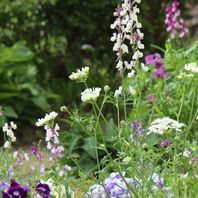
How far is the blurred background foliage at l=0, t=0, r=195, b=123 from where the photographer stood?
6719 millimetres

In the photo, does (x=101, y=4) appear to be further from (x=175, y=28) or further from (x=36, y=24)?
(x=175, y=28)

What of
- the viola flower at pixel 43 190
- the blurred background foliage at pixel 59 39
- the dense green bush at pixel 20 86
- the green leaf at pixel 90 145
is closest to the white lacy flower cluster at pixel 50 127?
the viola flower at pixel 43 190

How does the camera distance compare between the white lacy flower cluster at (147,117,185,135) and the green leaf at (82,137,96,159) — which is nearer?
the white lacy flower cluster at (147,117,185,135)

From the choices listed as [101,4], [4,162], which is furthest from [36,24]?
[4,162]

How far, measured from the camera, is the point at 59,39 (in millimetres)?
7660

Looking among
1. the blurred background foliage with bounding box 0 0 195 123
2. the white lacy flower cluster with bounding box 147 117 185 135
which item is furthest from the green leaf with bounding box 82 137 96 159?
the blurred background foliage with bounding box 0 0 195 123

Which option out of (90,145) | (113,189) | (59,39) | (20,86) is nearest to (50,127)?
(113,189)

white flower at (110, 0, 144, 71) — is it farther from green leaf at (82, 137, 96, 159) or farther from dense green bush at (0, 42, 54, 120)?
dense green bush at (0, 42, 54, 120)

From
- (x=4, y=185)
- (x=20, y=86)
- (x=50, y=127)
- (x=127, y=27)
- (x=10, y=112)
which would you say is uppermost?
(x=127, y=27)

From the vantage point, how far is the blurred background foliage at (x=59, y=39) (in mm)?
6719

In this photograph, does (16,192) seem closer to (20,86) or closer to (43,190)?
(43,190)

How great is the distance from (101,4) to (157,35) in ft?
3.48

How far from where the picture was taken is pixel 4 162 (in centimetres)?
318

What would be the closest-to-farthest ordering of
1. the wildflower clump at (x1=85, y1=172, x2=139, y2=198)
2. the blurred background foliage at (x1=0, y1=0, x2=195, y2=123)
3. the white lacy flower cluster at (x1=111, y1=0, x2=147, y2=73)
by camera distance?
the white lacy flower cluster at (x1=111, y1=0, x2=147, y2=73), the wildflower clump at (x1=85, y1=172, x2=139, y2=198), the blurred background foliage at (x1=0, y1=0, x2=195, y2=123)
